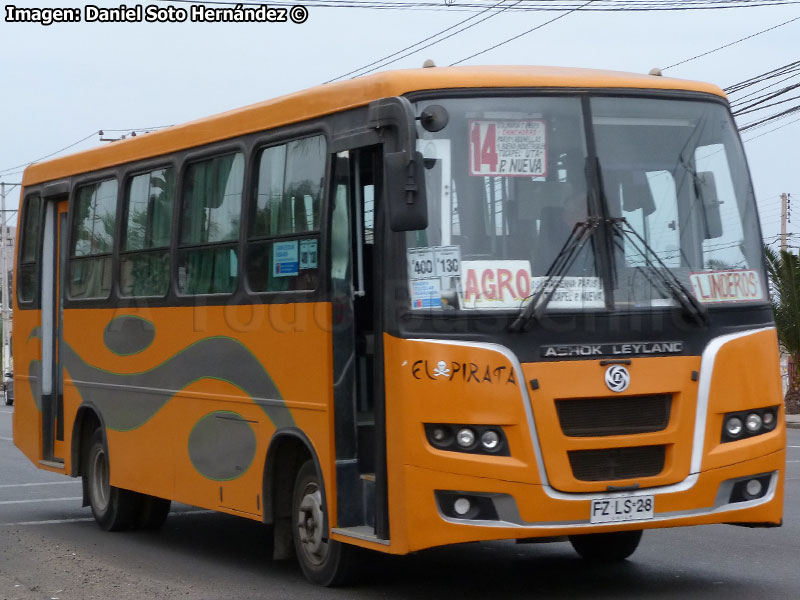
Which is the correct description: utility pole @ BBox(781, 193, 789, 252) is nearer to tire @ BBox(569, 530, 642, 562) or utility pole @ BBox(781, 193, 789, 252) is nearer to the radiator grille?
tire @ BBox(569, 530, 642, 562)

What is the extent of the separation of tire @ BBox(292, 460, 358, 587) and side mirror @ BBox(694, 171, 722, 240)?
2837mm

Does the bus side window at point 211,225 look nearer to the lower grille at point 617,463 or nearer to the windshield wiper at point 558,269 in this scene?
the windshield wiper at point 558,269

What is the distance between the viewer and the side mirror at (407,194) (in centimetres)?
789

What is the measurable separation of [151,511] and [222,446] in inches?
110

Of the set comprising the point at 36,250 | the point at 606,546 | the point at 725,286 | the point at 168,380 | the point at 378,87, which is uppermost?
the point at 378,87

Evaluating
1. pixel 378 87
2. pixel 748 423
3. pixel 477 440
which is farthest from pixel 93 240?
pixel 748 423

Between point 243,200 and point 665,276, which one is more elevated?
point 243,200

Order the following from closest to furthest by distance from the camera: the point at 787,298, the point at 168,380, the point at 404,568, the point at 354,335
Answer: the point at 354,335 < the point at 404,568 < the point at 168,380 < the point at 787,298

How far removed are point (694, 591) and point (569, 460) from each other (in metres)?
1.52

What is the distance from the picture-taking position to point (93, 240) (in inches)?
518

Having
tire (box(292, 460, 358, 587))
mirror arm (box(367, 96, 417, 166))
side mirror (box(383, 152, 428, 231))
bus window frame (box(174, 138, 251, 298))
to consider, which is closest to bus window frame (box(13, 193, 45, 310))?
bus window frame (box(174, 138, 251, 298))

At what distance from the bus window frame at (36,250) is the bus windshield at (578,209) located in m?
7.03

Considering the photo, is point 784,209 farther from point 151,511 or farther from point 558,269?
point 558,269

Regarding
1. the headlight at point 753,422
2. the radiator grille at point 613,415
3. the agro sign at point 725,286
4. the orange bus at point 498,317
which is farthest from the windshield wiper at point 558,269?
the headlight at point 753,422
